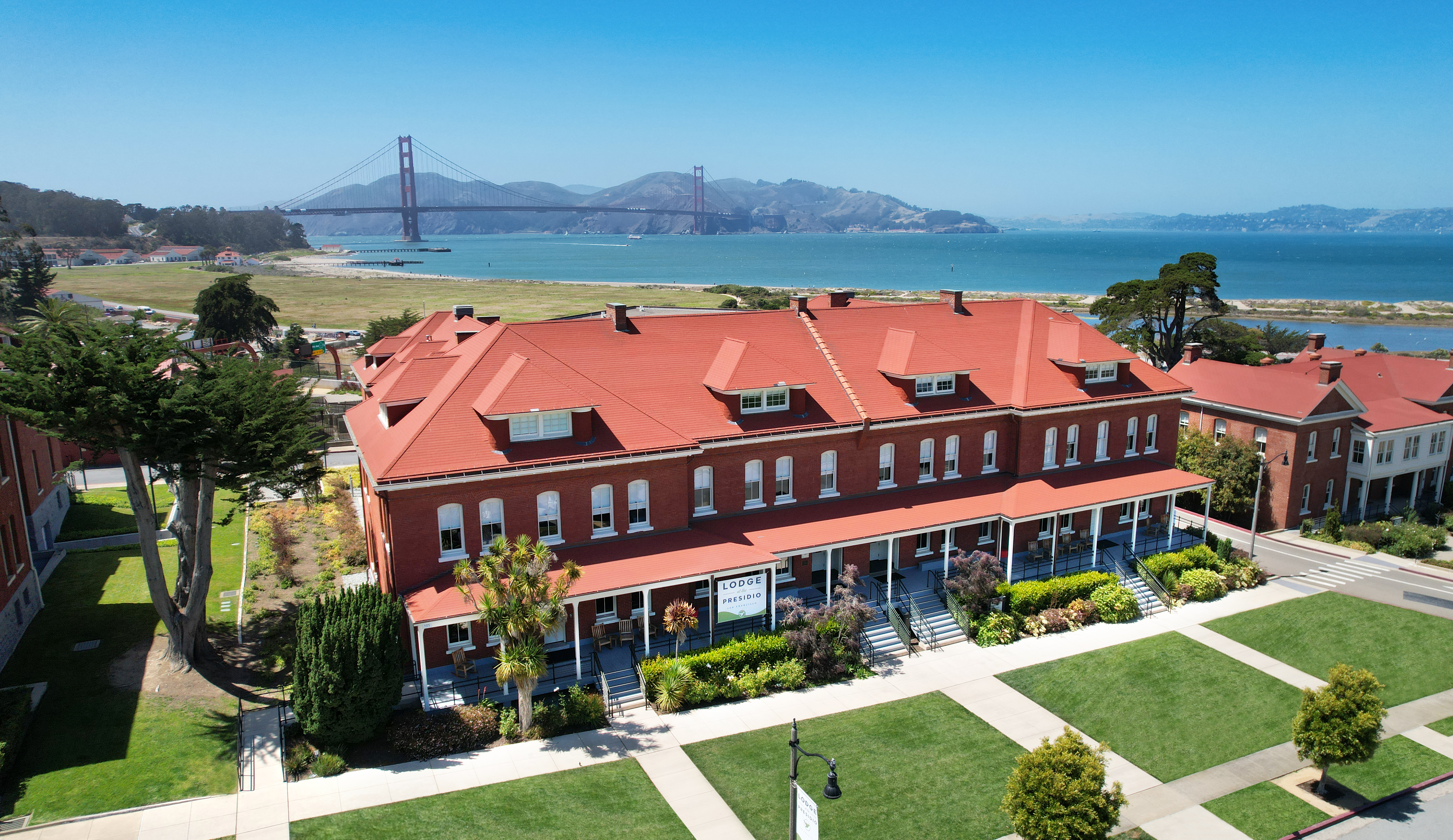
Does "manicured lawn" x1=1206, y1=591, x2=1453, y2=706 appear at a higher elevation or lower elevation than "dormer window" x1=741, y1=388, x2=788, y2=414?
lower

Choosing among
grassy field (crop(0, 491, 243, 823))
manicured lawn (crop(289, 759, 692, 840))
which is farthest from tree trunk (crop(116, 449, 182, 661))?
manicured lawn (crop(289, 759, 692, 840))

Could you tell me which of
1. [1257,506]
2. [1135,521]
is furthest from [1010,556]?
[1257,506]

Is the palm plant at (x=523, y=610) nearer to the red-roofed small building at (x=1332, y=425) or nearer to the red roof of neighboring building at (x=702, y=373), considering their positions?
the red roof of neighboring building at (x=702, y=373)

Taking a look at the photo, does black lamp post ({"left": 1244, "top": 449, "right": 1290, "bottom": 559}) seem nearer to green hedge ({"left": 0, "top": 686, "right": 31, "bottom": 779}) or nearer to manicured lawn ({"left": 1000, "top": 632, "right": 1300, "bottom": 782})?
manicured lawn ({"left": 1000, "top": 632, "right": 1300, "bottom": 782})

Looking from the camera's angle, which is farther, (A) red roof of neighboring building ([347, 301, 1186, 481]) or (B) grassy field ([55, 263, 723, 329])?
(B) grassy field ([55, 263, 723, 329])

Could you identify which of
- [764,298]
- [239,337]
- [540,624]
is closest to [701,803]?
[540,624]

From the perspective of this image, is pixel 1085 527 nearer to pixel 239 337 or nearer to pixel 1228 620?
pixel 1228 620
